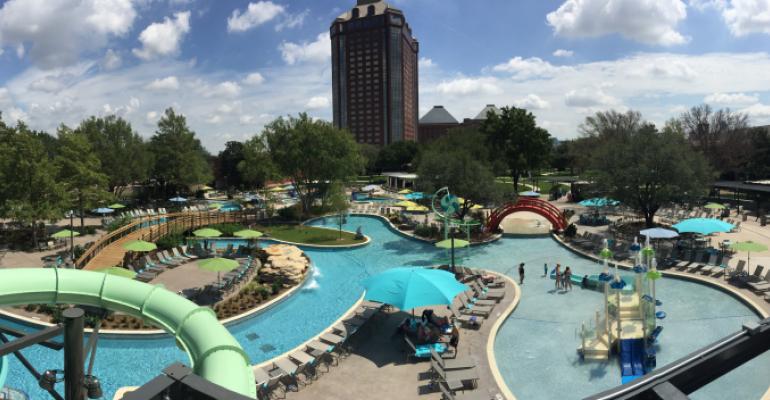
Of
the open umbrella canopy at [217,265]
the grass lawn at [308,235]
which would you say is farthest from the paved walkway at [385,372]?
the grass lawn at [308,235]

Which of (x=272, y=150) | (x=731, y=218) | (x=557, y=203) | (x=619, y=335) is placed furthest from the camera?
(x=557, y=203)

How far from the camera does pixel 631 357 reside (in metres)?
14.7

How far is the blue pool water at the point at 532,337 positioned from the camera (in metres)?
13.7

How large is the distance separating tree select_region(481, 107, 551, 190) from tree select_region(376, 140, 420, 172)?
3982 cm

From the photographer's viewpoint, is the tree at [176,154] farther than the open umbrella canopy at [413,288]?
Yes

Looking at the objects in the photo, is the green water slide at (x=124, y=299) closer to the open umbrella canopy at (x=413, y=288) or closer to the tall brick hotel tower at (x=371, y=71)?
the open umbrella canopy at (x=413, y=288)

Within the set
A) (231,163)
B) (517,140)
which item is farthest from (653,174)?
(231,163)

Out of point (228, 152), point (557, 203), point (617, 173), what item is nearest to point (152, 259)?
point (617, 173)

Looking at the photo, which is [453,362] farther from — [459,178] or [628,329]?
[459,178]

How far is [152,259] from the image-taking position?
1080 inches

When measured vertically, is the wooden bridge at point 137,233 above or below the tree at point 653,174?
below

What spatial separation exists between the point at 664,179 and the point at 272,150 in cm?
3471

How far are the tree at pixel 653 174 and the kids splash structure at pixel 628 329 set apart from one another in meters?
18.3

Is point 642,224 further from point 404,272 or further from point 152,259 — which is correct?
point 152,259
